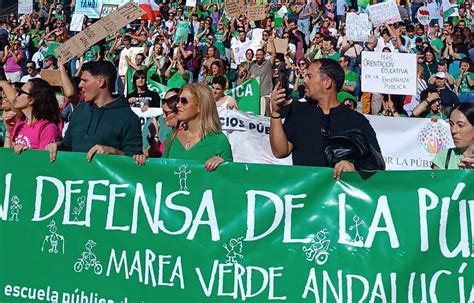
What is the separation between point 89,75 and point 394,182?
253 centimetres

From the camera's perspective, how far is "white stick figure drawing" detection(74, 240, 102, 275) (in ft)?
19.9

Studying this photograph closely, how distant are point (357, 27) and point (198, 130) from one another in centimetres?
1121

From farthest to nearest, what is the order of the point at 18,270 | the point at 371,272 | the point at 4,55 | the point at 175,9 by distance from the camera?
the point at 175,9, the point at 4,55, the point at 18,270, the point at 371,272

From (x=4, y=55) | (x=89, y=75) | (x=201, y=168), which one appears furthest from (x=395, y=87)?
(x=4, y=55)

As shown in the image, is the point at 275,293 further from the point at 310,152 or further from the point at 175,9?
the point at 175,9

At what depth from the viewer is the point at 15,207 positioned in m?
6.43

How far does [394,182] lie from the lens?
213 inches

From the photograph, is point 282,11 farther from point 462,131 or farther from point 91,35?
point 462,131

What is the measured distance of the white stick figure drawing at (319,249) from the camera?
5.50 meters

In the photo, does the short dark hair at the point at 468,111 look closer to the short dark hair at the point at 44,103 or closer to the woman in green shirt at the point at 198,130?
the woman in green shirt at the point at 198,130

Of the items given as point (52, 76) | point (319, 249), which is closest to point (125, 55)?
point (52, 76)

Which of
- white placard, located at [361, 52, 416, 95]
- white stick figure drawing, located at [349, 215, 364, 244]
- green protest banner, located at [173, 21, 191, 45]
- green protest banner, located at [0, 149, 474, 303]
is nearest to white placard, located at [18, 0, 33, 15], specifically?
green protest banner, located at [173, 21, 191, 45]

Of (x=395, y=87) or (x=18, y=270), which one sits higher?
(x=395, y=87)

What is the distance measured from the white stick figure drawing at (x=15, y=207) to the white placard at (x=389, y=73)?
25.4 ft
